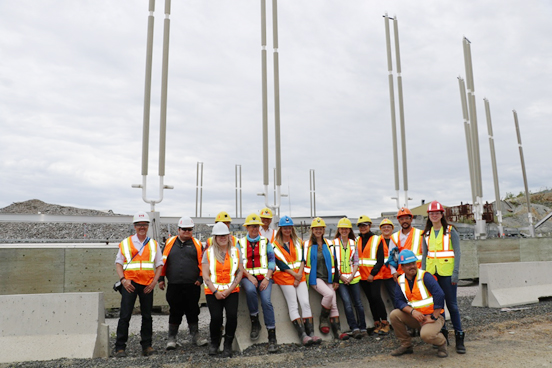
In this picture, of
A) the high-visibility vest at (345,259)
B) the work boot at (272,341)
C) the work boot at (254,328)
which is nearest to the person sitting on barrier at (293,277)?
the work boot at (272,341)

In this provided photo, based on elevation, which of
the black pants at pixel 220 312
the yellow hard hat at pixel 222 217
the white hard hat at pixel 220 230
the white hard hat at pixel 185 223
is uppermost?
the yellow hard hat at pixel 222 217

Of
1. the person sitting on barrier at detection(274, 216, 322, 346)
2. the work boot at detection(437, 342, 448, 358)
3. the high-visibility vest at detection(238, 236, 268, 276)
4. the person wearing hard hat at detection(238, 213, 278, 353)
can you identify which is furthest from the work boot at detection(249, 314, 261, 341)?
the work boot at detection(437, 342, 448, 358)

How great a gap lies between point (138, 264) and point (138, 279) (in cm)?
22

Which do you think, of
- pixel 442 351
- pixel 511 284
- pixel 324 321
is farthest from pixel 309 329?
pixel 511 284

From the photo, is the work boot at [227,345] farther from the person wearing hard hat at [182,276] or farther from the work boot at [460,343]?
the work boot at [460,343]

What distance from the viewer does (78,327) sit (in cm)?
613

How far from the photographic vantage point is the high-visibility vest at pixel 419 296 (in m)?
5.82

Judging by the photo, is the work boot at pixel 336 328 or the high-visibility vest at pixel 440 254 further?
the work boot at pixel 336 328

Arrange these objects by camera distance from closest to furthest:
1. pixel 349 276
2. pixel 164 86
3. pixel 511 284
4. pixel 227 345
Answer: pixel 227 345 → pixel 349 276 → pixel 511 284 → pixel 164 86

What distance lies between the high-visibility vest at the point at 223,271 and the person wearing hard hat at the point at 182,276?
55cm

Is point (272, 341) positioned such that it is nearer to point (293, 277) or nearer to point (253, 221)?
point (293, 277)

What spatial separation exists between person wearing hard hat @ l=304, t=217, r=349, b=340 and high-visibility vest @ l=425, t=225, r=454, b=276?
1.48 meters

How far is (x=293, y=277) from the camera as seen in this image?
6828 millimetres

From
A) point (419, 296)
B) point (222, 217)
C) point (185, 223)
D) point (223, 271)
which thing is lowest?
point (419, 296)
